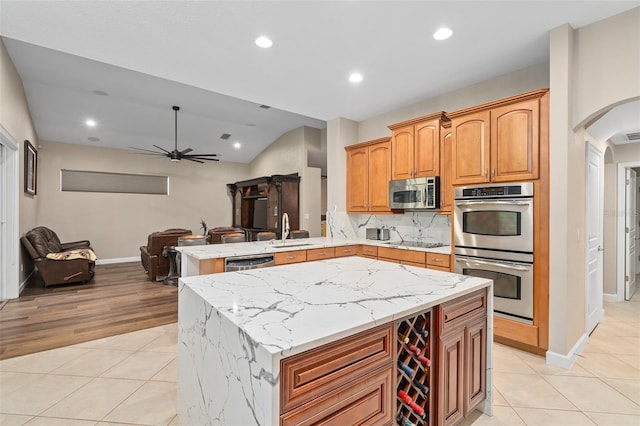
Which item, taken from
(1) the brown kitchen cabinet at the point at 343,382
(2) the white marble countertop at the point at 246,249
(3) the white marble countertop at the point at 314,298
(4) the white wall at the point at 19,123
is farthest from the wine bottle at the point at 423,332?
(4) the white wall at the point at 19,123

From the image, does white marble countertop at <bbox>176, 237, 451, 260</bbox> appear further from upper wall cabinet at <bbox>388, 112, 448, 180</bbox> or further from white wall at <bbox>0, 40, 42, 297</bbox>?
white wall at <bbox>0, 40, 42, 297</bbox>

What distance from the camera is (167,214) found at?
8.09 metres

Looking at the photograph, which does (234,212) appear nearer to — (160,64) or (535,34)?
(160,64)

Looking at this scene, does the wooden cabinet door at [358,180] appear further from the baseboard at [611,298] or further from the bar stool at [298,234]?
the baseboard at [611,298]

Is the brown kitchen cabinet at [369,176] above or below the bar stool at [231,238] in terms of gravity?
above

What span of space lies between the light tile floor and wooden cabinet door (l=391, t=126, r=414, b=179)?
2258mm

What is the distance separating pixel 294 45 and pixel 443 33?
133 cm

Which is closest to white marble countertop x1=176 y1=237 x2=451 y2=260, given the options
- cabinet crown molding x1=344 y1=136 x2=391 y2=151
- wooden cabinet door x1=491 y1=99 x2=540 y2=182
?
wooden cabinet door x1=491 y1=99 x2=540 y2=182

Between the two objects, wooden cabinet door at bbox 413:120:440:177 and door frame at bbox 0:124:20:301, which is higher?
wooden cabinet door at bbox 413:120:440:177

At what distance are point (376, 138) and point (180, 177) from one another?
5.80 metres

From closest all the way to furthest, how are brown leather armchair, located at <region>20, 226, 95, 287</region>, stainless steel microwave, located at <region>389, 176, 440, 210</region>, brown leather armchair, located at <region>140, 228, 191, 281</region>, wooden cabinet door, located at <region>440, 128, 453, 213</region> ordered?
wooden cabinet door, located at <region>440, 128, 453, 213</region> → stainless steel microwave, located at <region>389, 176, 440, 210</region> → brown leather armchair, located at <region>20, 226, 95, 287</region> → brown leather armchair, located at <region>140, 228, 191, 281</region>

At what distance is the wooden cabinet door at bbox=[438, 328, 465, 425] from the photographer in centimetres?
154

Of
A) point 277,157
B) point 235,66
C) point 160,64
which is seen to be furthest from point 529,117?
point 277,157

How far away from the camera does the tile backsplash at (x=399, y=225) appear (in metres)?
4.07
